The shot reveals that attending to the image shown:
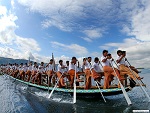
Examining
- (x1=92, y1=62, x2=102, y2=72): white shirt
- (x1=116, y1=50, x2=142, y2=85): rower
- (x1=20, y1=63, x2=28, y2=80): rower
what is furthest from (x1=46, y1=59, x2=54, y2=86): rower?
(x1=20, y1=63, x2=28, y2=80): rower

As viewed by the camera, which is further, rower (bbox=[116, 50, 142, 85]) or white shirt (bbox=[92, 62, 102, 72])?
white shirt (bbox=[92, 62, 102, 72])

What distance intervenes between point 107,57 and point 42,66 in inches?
557

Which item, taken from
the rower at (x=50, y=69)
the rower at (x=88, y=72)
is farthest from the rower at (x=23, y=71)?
the rower at (x=88, y=72)

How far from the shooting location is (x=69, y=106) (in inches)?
589

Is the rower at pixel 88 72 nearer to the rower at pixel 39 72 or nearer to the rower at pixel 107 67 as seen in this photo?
the rower at pixel 107 67

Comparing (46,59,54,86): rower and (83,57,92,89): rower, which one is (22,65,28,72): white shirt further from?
(83,57,92,89): rower

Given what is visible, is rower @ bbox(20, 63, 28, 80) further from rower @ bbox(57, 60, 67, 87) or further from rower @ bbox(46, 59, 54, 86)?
rower @ bbox(57, 60, 67, 87)

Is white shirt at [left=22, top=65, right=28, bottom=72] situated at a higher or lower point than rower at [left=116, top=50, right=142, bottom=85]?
higher

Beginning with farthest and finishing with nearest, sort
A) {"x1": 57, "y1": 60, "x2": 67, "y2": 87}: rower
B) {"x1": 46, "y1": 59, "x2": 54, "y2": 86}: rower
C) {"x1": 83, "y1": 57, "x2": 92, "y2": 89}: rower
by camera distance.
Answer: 1. {"x1": 46, "y1": 59, "x2": 54, "y2": 86}: rower
2. {"x1": 57, "y1": 60, "x2": 67, "y2": 87}: rower
3. {"x1": 83, "y1": 57, "x2": 92, "y2": 89}: rower

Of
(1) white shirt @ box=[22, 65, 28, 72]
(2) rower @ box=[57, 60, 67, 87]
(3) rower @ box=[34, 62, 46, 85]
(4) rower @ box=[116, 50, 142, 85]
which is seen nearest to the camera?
(4) rower @ box=[116, 50, 142, 85]

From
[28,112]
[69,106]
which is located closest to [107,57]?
[69,106]

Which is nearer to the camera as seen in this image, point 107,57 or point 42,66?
point 107,57

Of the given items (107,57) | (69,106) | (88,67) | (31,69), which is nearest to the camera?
(69,106)

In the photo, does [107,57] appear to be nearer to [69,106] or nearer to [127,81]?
[127,81]
